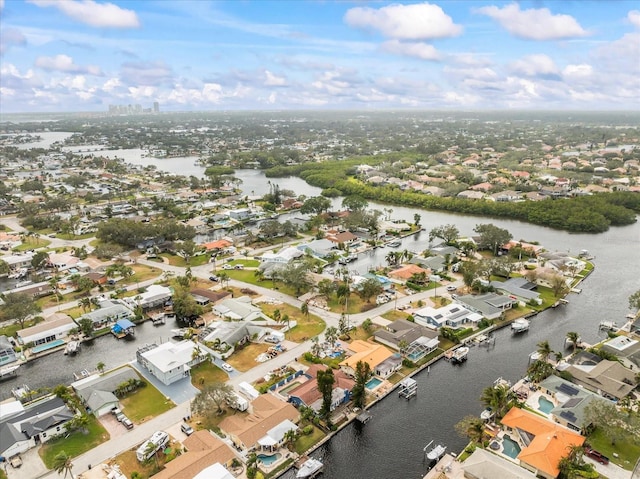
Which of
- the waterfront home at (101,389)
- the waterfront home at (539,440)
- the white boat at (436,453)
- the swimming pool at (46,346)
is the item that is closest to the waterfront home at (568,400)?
the waterfront home at (539,440)

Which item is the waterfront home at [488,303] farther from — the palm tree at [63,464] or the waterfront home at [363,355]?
the palm tree at [63,464]

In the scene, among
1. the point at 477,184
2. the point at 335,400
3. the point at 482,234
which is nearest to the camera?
the point at 335,400

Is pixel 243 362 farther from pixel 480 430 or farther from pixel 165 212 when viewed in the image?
pixel 165 212

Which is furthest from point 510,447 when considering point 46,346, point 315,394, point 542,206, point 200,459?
point 542,206

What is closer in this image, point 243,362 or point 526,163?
point 243,362

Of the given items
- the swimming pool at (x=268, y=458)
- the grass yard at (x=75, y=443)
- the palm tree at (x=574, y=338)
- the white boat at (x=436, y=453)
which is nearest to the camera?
the swimming pool at (x=268, y=458)

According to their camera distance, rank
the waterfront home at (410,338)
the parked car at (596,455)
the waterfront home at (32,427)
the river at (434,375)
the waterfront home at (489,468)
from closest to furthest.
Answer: the waterfront home at (489,468)
the parked car at (596,455)
the waterfront home at (32,427)
the river at (434,375)
the waterfront home at (410,338)

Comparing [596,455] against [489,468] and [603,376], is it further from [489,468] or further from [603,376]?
[603,376]

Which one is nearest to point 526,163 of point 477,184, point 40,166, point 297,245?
point 477,184
